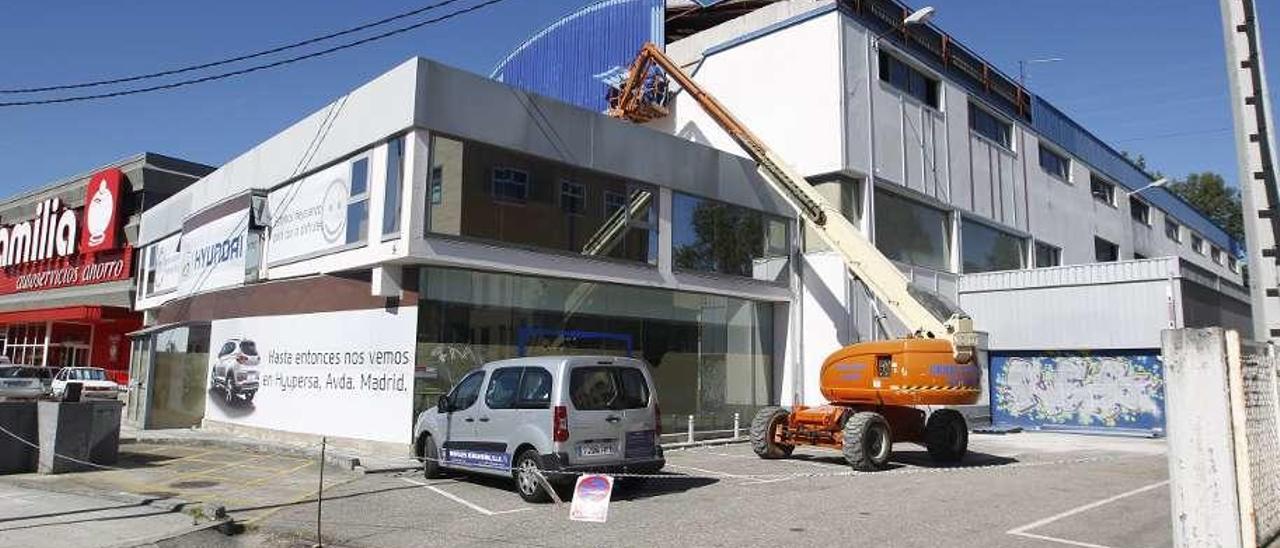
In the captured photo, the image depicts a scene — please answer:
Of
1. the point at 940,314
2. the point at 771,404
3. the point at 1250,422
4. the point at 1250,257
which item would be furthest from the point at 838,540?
the point at 771,404

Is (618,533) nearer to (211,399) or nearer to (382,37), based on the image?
(382,37)

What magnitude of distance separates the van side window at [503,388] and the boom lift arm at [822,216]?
7.51m

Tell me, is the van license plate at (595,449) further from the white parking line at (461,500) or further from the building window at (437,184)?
the building window at (437,184)

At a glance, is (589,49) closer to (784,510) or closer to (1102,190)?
(784,510)

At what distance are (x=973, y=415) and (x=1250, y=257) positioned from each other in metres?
20.0

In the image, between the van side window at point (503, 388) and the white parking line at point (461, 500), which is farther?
the van side window at point (503, 388)

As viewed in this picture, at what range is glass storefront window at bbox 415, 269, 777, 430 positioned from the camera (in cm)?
1548

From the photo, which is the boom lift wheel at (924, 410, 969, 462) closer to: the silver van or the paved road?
the silver van

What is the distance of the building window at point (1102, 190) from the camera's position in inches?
1524

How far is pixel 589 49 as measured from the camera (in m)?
28.1

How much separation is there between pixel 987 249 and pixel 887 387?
16914mm

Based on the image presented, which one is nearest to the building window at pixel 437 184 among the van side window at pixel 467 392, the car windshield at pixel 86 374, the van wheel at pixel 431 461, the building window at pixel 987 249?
the van side window at pixel 467 392

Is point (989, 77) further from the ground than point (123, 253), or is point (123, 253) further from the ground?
point (989, 77)

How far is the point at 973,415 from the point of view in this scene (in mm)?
25422
